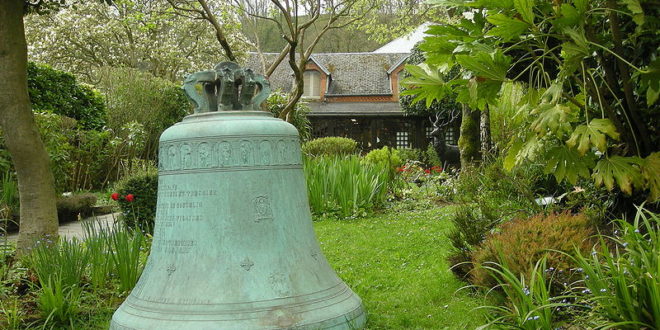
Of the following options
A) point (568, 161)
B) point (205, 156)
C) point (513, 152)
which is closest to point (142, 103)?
point (205, 156)

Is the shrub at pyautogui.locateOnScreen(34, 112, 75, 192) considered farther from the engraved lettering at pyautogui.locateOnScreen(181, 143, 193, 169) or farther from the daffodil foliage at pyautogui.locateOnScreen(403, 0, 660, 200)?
the daffodil foliage at pyautogui.locateOnScreen(403, 0, 660, 200)

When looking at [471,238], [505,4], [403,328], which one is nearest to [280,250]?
[403,328]

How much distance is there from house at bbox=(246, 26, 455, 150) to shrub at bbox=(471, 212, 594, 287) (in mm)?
22375

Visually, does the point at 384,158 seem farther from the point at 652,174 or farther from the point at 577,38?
the point at 577,38

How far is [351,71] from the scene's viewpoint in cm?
3281

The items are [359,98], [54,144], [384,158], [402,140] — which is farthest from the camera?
[359,98]

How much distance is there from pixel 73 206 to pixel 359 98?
21.6m

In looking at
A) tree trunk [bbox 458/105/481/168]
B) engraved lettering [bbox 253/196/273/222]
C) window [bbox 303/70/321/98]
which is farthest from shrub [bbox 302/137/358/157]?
engraved lettering [bbox 253/196/273/222]

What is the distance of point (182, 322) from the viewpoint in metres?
3.27

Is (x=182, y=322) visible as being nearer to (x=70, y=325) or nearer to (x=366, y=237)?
(x=70, y=325)

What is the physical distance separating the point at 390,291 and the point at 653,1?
2.96 m

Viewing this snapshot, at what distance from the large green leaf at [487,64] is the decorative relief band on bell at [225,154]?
109 centimetres

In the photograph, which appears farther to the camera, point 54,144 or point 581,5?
point 54,144

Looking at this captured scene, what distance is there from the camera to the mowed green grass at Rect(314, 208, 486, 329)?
4492 millimetres
